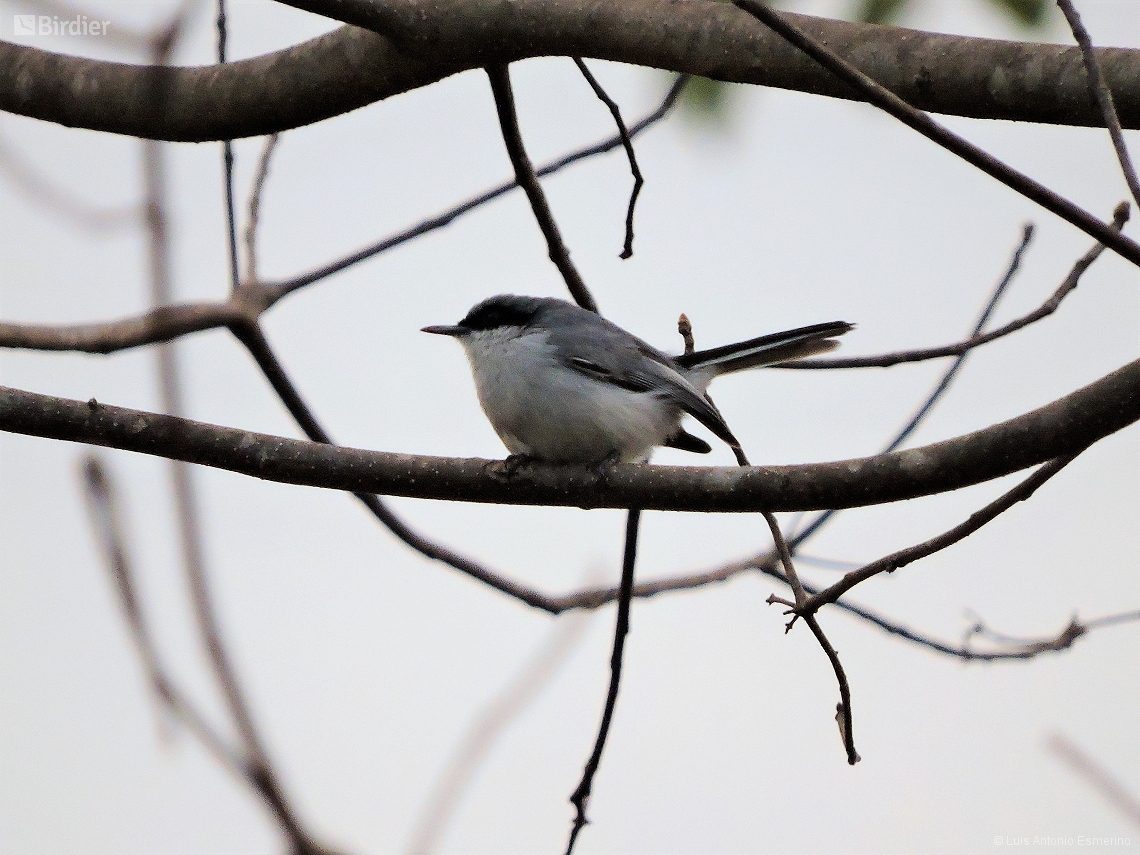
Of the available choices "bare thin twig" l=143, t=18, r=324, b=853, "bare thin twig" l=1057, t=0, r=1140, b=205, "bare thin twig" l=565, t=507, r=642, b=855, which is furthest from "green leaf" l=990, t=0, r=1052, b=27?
"bare thin twig" l=143, t=18, r=324, b=853

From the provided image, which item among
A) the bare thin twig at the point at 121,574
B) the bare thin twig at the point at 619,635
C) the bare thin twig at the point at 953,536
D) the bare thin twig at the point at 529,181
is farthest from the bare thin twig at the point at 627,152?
the bare thin twig at the point at 121,574

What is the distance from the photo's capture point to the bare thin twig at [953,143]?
7.68ft

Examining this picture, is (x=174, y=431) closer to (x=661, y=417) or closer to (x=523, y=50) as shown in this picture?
(x=523, y=50)

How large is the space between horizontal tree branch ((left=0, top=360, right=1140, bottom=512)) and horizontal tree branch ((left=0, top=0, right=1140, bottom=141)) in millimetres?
713

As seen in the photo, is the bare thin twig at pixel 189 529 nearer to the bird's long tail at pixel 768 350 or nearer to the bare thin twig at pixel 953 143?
the bare thin twig at pixel 953 143

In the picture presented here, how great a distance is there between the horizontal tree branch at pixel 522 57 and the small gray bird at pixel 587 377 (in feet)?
5.21

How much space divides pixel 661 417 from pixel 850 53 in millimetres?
2276

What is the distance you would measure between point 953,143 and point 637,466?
134 centimetres

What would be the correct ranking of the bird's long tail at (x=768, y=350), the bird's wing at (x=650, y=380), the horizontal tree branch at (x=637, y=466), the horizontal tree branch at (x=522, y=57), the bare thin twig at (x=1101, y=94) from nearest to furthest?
the bare thin twig at (x=1101, y=94)
the horizontal tree branch at (x=637, y=466)
the horizontal tree branch at (x=522, y=57)
the bird's long tail at (x=768, y=350)
the bird's wing at (x=650, y=380)

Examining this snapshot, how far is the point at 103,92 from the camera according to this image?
3.38 m

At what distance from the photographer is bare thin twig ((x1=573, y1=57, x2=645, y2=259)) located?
3.90 metres

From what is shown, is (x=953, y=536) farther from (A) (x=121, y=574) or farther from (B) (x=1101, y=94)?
(A) (x=121, y=574)

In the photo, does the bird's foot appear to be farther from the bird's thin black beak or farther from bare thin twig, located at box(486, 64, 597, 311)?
the bird's thin black beak

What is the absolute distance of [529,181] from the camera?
398 cm
